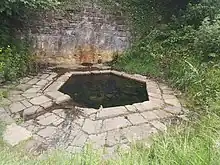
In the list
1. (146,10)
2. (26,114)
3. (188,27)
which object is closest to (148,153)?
(26,114)

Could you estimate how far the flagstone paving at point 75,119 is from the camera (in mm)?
3545

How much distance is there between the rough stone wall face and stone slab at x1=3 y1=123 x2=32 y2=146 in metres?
2.69

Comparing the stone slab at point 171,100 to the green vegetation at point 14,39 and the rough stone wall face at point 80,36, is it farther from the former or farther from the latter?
the green vegetation at point 14,39

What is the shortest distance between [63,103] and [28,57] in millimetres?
1805

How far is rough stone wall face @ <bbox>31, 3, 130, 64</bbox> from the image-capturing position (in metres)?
6.18

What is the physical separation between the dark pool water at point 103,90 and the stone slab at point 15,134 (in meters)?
1.15

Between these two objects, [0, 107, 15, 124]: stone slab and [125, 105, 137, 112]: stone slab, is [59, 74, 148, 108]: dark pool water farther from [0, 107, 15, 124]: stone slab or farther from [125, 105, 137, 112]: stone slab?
[0, 107, 15, 124]: stone slab

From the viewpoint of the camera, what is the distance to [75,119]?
4031mm

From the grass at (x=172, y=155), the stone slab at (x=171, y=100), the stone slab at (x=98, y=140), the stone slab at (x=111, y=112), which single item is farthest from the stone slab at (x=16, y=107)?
the stone slab at (x=171, y=100)

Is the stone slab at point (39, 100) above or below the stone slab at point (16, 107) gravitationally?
above

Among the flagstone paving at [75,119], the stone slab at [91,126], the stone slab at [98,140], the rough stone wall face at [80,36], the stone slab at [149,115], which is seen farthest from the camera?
the rough stone wall face at [80,36]

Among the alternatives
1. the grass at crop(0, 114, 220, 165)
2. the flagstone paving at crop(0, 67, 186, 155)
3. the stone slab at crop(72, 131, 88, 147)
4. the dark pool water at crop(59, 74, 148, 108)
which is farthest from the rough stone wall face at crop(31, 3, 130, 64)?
the grass at crop(0, 114, 220, 165)

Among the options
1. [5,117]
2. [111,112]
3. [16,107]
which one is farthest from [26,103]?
[111,112]

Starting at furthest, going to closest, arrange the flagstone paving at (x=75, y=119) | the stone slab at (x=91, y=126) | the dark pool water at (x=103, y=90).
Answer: the dark pool water at (x=103, y=90) < the stone slab at (x=91, y=126) < the flagstone paving at (x=75, y=119)
